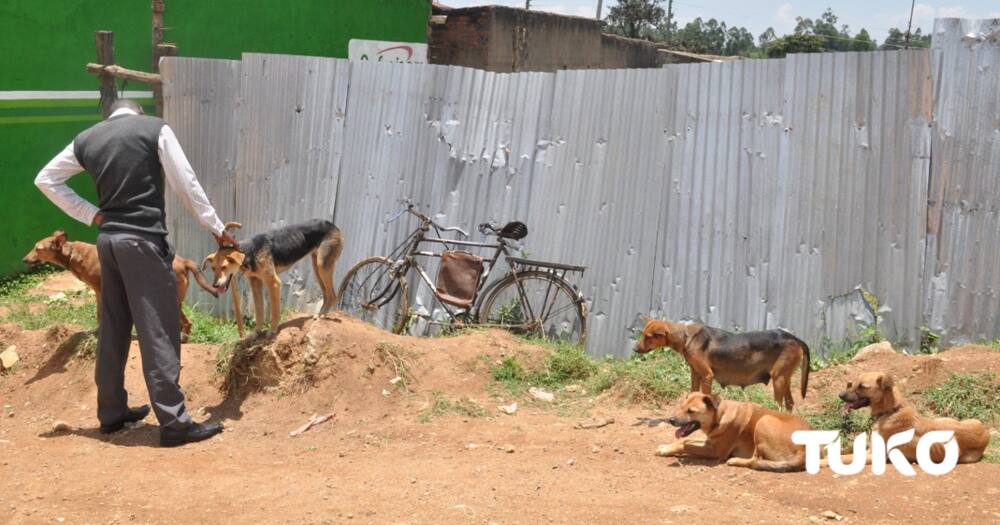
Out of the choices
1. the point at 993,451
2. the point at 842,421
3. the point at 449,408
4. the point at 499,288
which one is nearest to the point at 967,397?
the point at 993,451

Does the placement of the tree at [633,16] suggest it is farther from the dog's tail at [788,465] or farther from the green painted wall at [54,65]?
the dog's tail at [788,465]

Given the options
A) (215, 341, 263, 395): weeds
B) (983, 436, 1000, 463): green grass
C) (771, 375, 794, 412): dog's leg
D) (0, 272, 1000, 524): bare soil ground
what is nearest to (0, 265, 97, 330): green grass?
(0, 272, 1000, 524): bare soil ground

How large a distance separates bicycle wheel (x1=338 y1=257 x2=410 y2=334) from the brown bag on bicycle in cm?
55

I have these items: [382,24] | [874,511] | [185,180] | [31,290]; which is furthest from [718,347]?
[382,24]

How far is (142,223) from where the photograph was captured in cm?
659

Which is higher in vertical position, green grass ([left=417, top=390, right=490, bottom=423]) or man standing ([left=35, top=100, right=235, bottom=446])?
man standing ([left=35, top=100, right=235, bottom=446])

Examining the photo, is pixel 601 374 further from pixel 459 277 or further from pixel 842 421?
pixel 842 421

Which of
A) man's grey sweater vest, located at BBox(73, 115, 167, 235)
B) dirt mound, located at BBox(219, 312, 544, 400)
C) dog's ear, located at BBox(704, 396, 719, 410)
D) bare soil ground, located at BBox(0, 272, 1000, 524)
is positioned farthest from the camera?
dirt mound, located at BBox(219, 312, 544, 400)

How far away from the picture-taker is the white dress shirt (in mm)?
6562

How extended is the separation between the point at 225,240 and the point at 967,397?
517 cm

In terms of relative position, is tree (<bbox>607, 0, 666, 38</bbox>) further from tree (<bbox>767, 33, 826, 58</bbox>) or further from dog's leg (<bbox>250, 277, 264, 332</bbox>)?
dog's leg (<bbox>250, 277, 264, 332</bbox>)

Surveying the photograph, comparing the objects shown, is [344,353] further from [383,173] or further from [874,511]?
[874,511]

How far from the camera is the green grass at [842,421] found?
6099 millimetres

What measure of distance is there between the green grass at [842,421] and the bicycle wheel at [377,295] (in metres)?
4.19
